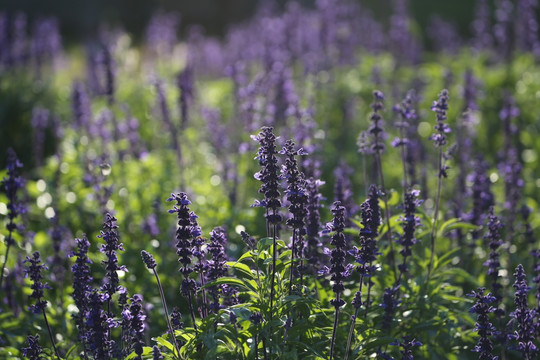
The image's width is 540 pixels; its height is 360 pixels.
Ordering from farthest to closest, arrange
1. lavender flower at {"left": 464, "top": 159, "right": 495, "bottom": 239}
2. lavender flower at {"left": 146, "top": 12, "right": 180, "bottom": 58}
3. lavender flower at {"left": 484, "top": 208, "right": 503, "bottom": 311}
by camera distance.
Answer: lavender flower at {"left": 146, "top": 12, "right": 180, "bottom": 58} < lavender flower at {"left": 464, "top": 159, "right": 495, "bottom": 239} < lavender flower at {"left": 484, "top": 208, "right": 503, "bottom": 311}

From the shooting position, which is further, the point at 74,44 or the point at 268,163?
the point at 74,44

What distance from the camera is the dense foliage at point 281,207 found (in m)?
4.29

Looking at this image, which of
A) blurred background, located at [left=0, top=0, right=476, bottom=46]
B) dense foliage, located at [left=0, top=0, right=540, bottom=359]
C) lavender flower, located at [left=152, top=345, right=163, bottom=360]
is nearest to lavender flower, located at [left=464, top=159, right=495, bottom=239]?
dense foliage, located at [left=0, top=0, right=540, bottom=359]

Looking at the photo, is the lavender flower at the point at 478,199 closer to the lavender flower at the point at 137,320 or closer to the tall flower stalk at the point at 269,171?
the tall flower stalk at the point at 269,171

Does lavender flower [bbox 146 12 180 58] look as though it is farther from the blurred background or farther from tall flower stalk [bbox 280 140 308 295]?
the blurred background

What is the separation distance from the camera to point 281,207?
677 centimetres

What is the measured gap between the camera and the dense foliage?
4285mm

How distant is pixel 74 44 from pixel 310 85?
72.5ft

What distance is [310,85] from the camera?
43.0 ft

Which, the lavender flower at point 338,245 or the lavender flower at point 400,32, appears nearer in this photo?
the lavender flower at point 338,245

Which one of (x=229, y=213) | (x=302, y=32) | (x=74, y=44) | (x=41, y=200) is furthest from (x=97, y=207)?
(x=74, y=44)

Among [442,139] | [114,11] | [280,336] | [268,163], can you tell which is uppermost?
[114,11]

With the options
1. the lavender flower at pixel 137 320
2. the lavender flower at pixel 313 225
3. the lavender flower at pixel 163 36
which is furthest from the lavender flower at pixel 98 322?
the lavender flower at pixel 163 36

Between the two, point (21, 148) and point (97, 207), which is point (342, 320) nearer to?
point (97, 207)
